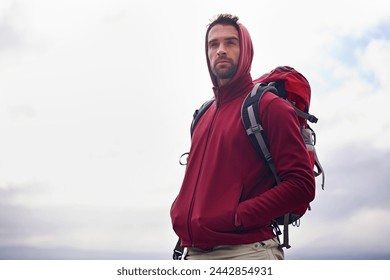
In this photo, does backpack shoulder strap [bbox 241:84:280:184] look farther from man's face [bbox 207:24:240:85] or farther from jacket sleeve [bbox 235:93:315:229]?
man's face [bbox 207:24:240:85]

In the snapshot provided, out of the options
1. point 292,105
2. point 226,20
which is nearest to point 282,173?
point 292,105

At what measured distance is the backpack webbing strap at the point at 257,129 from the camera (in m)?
5.22

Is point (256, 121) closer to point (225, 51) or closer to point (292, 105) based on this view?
point (292, 105)

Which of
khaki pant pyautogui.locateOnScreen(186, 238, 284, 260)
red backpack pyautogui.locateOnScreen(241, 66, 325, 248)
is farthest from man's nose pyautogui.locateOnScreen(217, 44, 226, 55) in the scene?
khaki pant pyautogui.locateOnScreen(186, 238, 284, 260)

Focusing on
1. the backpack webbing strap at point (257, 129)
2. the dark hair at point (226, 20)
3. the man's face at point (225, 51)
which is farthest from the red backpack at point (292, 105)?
the dark hair at point (226, 20)

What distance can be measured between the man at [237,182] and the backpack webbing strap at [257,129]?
0.21ft

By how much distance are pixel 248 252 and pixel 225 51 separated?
2327 mm

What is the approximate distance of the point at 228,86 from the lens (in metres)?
5.97

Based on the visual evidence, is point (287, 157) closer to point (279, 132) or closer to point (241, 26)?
point (279, 132)

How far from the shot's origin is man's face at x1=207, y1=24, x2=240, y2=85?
19.2 ft

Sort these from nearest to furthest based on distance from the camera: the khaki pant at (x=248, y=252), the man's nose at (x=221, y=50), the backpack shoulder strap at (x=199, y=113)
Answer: the khaki pant at (x=248, y=252)
the man's nose at (x=221, y=50)
the backpack shoulder strap at (x=199, y=113)

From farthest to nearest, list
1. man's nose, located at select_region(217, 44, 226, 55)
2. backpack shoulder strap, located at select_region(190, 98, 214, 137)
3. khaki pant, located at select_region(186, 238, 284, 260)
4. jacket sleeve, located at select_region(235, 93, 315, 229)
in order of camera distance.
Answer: backpack shoulder strap, located at select_region(190, 98, 214, 137) < man's nose, located at select_region(217, 44, 226, 55) < khaki pant, located at select_region(186, 238, 284, 260) < jacket sleeve, located at select_region(235, 93, 315, 229)

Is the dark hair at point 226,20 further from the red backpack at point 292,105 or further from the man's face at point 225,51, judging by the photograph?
the red backpack at point 292,105
